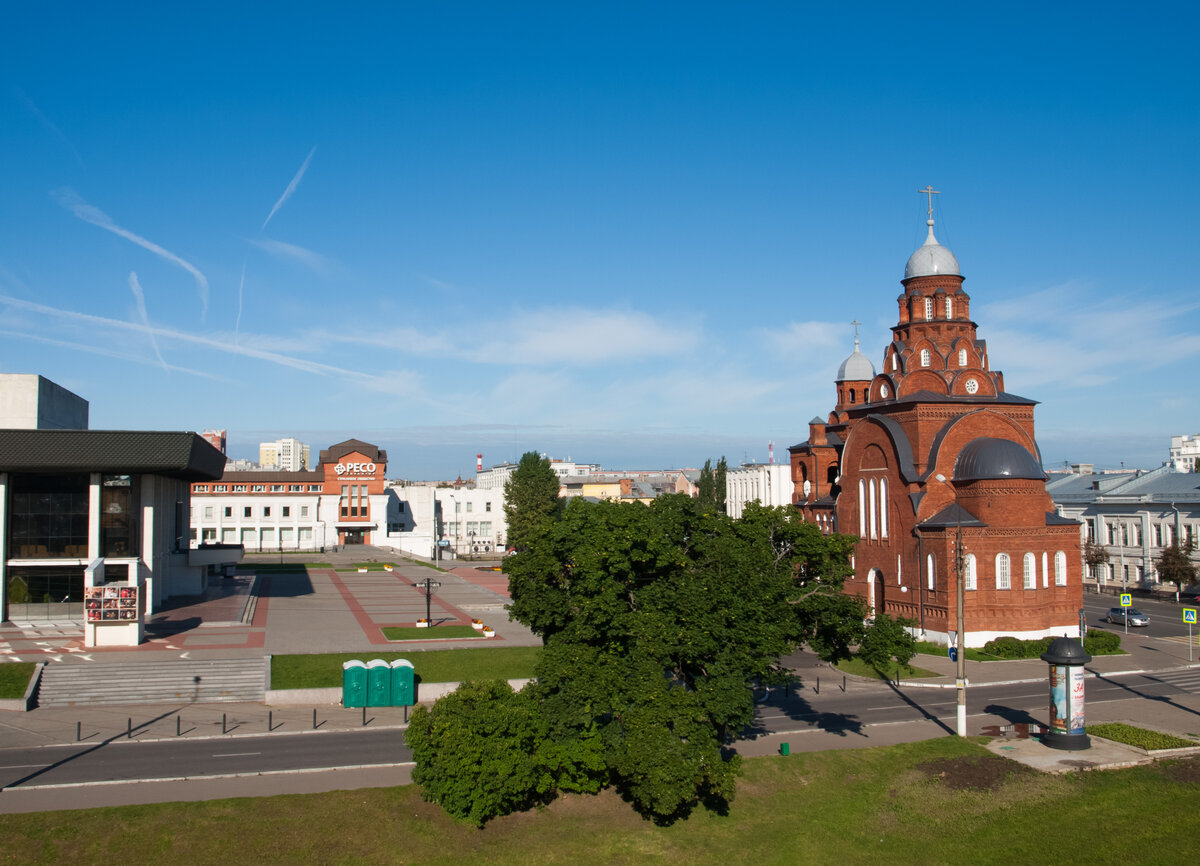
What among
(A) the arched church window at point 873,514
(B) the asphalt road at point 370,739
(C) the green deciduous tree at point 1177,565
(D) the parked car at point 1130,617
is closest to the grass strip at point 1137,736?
(B) the asphalt road at point 370,739

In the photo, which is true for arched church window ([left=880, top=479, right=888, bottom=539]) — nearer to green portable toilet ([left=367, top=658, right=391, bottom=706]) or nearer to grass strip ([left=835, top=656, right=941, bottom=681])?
grass strip ([left=835, top=656, right=941, bottom=681])

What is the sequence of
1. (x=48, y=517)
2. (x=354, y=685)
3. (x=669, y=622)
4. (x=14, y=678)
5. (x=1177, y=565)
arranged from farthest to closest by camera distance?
1. (x=1177, y=565)
2. (x=48, y=517)
3. (x=14, y=678)
4. (x=354, y=685)
5. (x=669, y=622)

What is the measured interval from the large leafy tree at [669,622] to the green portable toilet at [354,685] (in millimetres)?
10995

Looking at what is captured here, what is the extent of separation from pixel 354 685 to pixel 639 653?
15.2m

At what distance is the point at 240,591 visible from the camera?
66250 mm

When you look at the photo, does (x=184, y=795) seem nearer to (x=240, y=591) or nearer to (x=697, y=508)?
(x=697, y=508)

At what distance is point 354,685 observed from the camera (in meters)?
35.8

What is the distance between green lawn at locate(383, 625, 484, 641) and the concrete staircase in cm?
947

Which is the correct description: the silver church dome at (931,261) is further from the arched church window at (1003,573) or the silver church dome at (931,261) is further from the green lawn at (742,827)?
the green lawn at (742,827)

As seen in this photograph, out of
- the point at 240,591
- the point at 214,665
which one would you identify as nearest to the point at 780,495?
the point at 240,591

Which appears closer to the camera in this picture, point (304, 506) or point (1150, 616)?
point (1150, 616)

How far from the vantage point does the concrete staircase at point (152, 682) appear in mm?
36406

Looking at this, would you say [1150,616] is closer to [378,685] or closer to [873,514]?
[873,514]

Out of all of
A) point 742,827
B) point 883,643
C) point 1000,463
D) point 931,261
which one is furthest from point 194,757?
point 931,261
